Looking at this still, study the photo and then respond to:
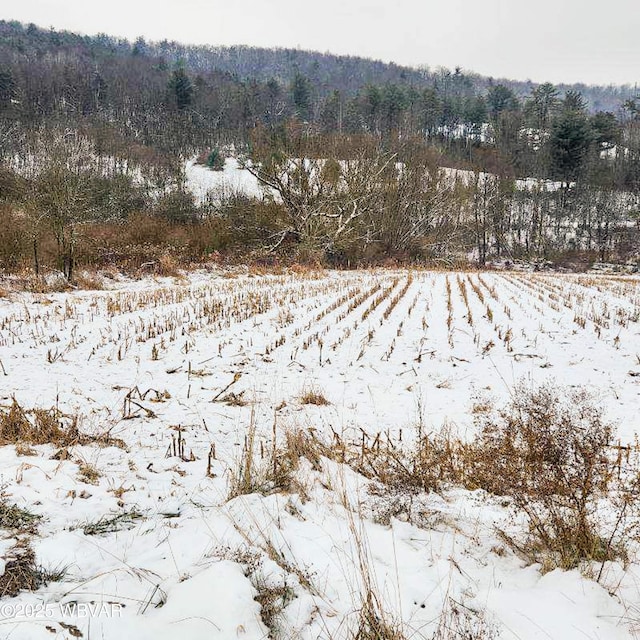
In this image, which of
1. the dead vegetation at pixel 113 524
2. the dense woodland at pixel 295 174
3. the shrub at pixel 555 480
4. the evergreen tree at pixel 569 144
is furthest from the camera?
the evergreen tree at pixel 569 144

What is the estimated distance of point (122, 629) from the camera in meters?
1.52

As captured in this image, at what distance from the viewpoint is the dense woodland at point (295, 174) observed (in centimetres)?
1633

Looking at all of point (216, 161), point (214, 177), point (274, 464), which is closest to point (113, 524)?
point (274, 464)

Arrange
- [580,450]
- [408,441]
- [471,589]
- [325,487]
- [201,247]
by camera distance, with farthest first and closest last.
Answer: [201,247]
[408,441]
[325,487]
[580,450]
[471,589]

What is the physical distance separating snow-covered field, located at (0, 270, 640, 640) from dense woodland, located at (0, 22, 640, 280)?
10.2m

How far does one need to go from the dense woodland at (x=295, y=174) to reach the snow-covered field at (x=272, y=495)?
1024 centimetres

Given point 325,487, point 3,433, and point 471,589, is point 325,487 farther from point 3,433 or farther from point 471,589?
point 3,433

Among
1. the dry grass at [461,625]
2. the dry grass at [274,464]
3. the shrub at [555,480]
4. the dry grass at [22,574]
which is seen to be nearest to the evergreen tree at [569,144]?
the shrub at [555,480]

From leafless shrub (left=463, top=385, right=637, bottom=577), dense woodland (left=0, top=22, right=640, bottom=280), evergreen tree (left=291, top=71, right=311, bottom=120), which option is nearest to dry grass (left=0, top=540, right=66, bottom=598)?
leafless shrub (left=463, top=385, right=637, bottom=577)

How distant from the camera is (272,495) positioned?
2.50 m

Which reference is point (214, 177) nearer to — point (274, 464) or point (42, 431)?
point (42, 431)

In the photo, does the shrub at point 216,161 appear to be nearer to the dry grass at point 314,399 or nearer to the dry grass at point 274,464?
the dry grass at point 314,399

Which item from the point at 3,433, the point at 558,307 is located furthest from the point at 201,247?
the point at 3,433

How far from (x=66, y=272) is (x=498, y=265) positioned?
1361 inches
